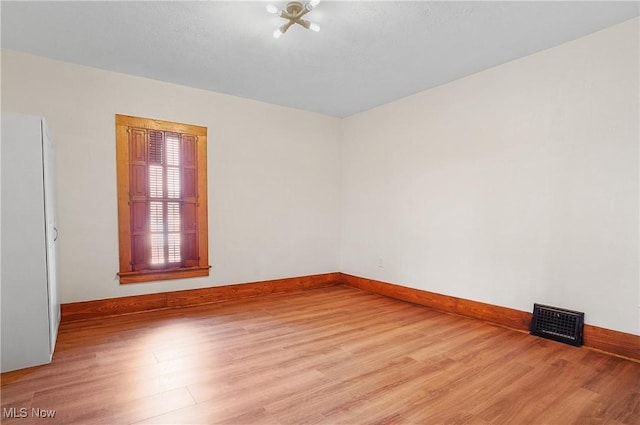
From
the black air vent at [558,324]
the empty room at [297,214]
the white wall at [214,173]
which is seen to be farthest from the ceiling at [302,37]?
the black air vent at [558,324]

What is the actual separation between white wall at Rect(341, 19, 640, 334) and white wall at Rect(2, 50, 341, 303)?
1.17 meters

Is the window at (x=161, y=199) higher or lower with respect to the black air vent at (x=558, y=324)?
higher

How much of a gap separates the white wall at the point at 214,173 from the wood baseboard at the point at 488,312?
1034 mm

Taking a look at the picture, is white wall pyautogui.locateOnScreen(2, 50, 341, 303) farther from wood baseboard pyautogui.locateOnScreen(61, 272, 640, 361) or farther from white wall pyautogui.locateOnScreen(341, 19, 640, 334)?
white wall pyautogui.locateOnScreen(341, 19, 640, 334)

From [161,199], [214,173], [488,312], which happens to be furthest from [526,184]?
[161,199]

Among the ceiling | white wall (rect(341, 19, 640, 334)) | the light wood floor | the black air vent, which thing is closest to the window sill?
the light wood floor

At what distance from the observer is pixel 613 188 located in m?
2.83

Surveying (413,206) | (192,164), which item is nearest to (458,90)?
(413,206)

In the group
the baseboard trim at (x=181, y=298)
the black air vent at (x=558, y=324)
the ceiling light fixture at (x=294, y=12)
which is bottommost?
the baseboard trim at (x=181, y=298)

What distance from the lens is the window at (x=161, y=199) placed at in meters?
3.87

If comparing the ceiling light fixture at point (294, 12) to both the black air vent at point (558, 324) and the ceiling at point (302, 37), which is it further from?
the black air vent at point (558, 324)

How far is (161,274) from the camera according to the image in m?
4.07

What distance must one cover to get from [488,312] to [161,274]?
Answer: 12.8 feet

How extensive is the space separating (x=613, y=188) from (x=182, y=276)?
4.65 meters
